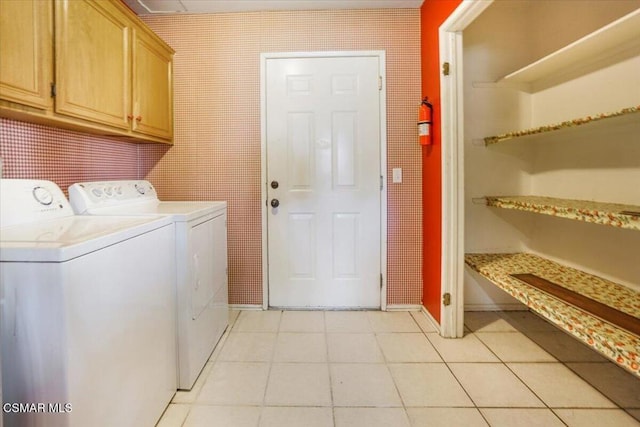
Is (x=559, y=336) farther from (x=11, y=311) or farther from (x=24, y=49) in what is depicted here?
(x=24, y=49)

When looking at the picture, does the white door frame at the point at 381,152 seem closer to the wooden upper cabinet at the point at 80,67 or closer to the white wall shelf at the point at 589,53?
the wooden upper cabinet at the point at 80,67

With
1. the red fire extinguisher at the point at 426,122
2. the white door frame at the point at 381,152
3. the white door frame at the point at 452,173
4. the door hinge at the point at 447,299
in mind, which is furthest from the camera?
the white door frame at the point at 381,152

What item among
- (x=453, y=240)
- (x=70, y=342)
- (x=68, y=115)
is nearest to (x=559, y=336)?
(x=453, y=240)

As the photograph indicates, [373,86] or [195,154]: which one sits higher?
[373,86]

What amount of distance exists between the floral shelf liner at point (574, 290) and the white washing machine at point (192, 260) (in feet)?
5.66

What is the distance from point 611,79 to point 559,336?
5.27 feet

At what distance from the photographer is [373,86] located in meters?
2.58

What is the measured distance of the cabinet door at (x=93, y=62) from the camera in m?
1.47

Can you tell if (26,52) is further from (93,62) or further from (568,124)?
(568,124)

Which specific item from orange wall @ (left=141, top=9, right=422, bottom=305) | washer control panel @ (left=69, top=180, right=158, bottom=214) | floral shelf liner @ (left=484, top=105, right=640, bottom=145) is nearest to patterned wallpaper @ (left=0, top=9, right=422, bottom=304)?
orange wall @ (left=141, top=9, right=422, bottom=305)

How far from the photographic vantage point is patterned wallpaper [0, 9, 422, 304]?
2.58 meters

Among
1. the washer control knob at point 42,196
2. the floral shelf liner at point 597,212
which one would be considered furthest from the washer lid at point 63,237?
the floral shelf liner at point 597,212

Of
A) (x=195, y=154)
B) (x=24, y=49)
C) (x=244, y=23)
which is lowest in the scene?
(x=195, y=154)

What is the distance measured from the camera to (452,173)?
2.10 m
